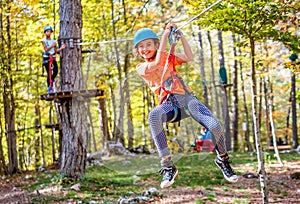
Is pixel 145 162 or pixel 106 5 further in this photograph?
pixel 106 5

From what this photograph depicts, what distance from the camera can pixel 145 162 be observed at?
14.7 feet

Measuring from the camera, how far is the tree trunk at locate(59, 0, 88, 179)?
26.0 feet

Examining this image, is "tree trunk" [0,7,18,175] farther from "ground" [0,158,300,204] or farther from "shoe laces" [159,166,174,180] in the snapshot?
"shoe laces" [159,166,174,180]

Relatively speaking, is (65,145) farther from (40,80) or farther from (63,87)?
(40,80)

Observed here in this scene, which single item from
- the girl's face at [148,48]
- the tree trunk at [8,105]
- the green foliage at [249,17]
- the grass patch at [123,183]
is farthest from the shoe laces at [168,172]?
the tree trunk at [8,105]

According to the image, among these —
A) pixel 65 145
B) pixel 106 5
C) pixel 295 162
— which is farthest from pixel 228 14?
pixel 106 5

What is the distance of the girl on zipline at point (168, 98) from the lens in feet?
9.69

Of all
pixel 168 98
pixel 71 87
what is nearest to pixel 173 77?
pixel 168 98

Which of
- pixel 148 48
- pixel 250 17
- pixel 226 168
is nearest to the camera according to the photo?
pixel 226 168

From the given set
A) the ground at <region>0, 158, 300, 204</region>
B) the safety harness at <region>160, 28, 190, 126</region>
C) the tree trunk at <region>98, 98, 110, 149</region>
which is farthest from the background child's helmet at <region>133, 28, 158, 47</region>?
the ground at <region>0, 158, 300, 204</region>

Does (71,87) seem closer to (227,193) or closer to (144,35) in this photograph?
(227,193)

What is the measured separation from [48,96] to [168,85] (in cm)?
488

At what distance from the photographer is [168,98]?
303cm

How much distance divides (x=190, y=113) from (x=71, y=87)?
533cm
